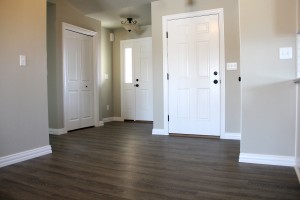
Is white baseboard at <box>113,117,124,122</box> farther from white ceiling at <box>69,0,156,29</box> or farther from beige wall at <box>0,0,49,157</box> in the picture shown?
beige wall at <box>0,0,49,157</box>

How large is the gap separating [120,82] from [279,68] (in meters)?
4.57

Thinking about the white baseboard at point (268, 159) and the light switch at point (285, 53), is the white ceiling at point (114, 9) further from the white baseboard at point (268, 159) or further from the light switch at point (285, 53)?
the white baseboard at point (268, 159)

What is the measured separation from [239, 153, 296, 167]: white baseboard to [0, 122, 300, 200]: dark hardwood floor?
3.5 inches

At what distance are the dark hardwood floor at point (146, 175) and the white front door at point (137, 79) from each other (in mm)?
A: 2719

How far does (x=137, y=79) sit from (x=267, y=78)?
4.08 metres

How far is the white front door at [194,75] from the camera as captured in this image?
13.3 ft

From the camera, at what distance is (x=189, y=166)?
258 centimetres

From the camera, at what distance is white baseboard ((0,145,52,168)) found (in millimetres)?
2646

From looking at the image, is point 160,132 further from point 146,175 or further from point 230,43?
point 146,175

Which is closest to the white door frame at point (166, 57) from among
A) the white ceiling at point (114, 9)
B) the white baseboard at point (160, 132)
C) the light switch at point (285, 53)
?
the white baseboard at point (160, 132)

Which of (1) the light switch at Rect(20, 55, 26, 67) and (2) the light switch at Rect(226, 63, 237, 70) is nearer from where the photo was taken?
(1) the light switch at Rect(20, 55, 26, 67)

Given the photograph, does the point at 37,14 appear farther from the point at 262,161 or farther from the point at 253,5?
the point at 262,161

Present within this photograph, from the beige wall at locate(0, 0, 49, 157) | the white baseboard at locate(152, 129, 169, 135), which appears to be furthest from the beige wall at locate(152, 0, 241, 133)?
the beige wall at locate(0, 0, 49, 157)

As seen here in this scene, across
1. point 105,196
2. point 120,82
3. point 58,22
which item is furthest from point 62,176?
point 120,82
